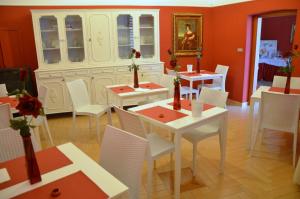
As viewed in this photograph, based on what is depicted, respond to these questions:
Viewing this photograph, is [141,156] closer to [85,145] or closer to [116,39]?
[85,145]

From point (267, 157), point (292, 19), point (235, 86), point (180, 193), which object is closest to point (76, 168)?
point (180, 193)

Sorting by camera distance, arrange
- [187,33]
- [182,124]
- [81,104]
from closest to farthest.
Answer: [182,124] < [81,104] < [187,33]

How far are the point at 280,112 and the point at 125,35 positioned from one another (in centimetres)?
317

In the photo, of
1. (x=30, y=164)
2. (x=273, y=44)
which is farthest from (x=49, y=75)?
(x=273, y=44)

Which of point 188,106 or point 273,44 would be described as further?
point 273,44

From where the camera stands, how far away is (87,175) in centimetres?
132

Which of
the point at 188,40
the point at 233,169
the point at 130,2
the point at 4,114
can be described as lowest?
the point at 233,169

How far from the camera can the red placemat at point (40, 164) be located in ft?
4.31

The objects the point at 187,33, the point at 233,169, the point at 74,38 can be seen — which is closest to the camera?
the point at 233,169

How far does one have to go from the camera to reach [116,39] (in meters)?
4.54

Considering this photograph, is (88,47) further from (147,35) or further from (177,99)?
(177,99)

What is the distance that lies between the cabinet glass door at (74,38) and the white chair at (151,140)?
2.71 m

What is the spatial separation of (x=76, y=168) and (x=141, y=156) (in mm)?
383

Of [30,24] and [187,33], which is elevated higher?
[30,24]
